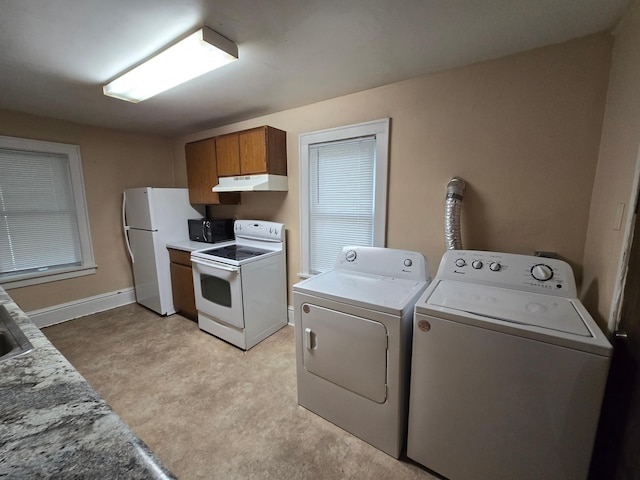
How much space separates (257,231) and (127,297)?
7.22 ft

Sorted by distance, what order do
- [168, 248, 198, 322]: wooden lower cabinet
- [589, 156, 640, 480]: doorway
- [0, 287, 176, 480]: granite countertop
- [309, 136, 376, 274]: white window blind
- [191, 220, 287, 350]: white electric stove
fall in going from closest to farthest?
[0, 287, 176, 480]: granite countertop, [589, 156, 640, 480]: doorway, [309, 136, 376, 274]: white window blind, [191, 220, 287, 350]: white electric stove, [168, 248, 198, 322]: wooden lower cabinet

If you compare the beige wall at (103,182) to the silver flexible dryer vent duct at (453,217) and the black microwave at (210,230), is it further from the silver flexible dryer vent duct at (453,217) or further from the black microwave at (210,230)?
the silver flexible dryer vent duct at (453,217)

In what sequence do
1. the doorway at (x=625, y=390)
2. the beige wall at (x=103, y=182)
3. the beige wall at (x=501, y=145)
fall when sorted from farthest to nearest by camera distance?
the beige wall at (x=103, y=182), the beige wall at (x=501, y=145), the doorway at (x=625, y=390)

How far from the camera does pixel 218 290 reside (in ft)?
8.51

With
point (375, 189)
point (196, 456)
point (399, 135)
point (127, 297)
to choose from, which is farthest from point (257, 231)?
point (127, 297)

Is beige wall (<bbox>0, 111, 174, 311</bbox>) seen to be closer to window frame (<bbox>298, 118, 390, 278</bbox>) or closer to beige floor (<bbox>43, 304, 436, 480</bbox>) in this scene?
beige floor (<bbox>43, 304, 436, 480</bbox>)

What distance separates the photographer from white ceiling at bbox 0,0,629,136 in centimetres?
122

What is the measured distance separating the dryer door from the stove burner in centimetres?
113

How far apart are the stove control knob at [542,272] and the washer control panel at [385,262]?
552 millimetres

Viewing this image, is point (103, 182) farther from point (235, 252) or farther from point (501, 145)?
point (501, 145)

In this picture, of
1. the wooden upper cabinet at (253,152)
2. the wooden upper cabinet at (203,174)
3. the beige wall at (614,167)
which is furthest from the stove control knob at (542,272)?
the wooden upper cabinet at (203,174)

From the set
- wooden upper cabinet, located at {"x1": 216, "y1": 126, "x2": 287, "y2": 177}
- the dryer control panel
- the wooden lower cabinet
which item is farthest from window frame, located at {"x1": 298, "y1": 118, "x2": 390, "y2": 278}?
the wooden lower cabinet

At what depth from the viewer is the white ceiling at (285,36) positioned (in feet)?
4.00

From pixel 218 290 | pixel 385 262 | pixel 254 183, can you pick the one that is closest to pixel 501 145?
pixel 385 262
